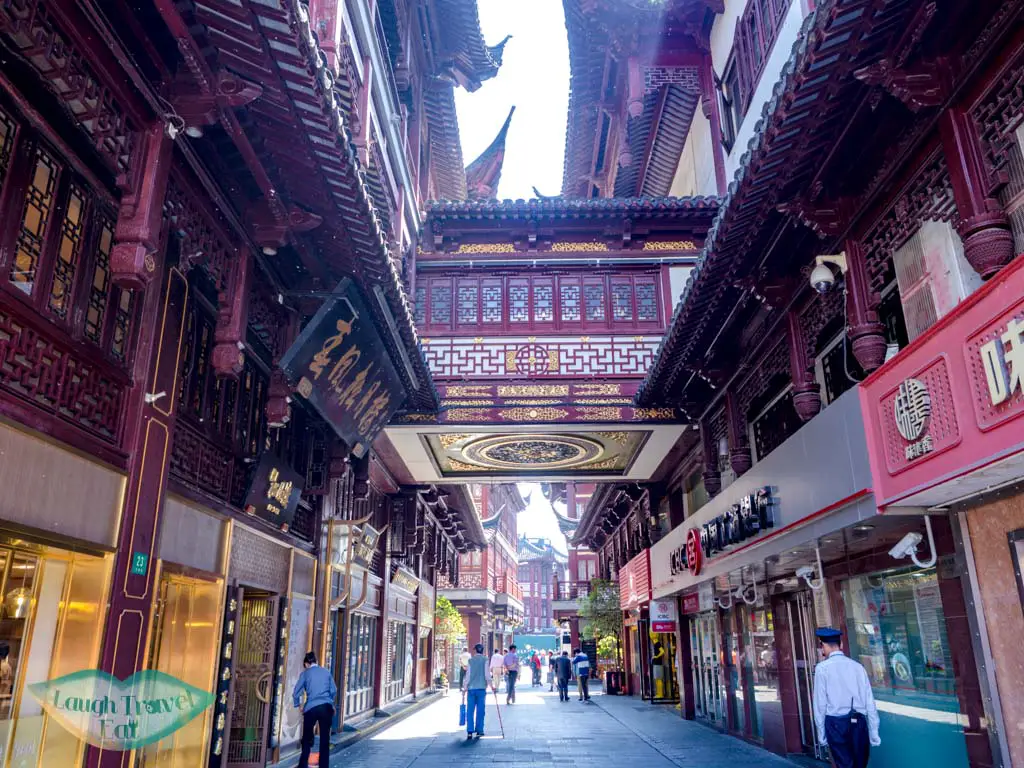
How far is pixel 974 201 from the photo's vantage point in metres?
5.07

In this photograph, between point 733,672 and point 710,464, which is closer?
point 710,464

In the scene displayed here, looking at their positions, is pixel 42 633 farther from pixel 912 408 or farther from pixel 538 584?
pixel 538 584

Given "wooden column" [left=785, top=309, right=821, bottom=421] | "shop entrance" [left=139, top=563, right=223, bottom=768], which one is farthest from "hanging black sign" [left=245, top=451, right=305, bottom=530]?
"wooden column" [left=785, top=309, right=821, bottom=421]

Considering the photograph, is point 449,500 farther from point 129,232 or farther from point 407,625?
point 129,232

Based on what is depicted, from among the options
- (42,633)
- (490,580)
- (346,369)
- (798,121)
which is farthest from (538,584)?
(798,121)

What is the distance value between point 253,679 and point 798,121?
8485mm

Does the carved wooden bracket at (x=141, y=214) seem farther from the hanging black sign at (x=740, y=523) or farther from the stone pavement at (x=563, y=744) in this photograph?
the stone pavement at (x=563, y=744)

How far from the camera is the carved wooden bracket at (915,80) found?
5172mm

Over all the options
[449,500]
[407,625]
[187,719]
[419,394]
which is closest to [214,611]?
[187,719]

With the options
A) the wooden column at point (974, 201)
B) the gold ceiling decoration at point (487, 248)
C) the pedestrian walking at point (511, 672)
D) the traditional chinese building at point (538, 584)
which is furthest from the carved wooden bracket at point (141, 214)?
the traditional chinese building at point (538, 584)

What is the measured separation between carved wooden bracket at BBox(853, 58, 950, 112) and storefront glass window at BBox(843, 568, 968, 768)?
3.90 m

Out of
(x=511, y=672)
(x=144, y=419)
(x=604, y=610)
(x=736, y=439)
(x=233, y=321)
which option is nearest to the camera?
(x=144, y=419)

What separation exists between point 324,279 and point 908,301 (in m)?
5.75

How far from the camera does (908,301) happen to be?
261 inches
